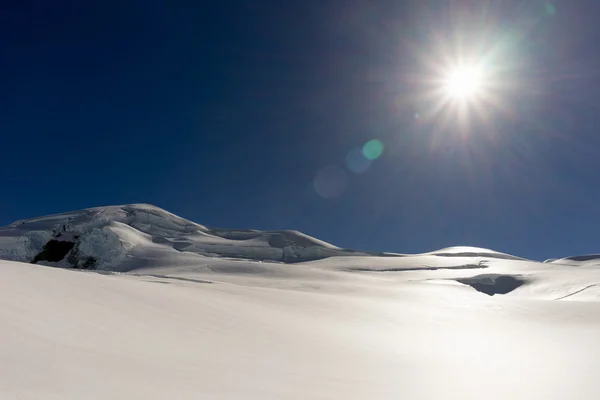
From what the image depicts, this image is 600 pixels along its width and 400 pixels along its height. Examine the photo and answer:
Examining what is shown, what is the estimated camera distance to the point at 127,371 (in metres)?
4.67

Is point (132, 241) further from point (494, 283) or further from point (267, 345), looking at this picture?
point (267, 345)

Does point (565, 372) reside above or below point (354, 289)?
below

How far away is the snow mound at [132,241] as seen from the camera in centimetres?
3869

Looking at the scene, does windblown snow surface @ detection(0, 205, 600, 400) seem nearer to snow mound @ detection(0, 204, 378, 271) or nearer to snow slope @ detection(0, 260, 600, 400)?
snow slope @ detection(0, 260, 600, 400)

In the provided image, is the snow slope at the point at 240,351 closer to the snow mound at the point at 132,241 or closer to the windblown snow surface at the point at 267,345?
the windblown snow surface at the point at 267,345

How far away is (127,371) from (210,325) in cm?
349

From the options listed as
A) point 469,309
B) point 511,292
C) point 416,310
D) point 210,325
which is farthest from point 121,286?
point 511,292

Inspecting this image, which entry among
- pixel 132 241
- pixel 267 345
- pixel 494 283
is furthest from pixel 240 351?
pixel 132 241

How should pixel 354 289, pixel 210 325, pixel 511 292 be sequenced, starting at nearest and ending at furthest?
pixel 210 325 → pixel 354 289 → pixel 511 292

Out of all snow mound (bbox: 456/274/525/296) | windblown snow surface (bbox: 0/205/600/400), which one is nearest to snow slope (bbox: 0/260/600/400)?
windblown snow surface (bbox: 0/205/600/400)

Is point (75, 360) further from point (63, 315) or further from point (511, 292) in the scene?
point (511, 292)

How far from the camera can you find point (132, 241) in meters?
44.0

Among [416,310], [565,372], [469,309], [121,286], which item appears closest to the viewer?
[565,372]

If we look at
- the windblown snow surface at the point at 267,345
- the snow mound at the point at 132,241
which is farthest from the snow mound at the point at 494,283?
the snow mound at the point at 132,241
